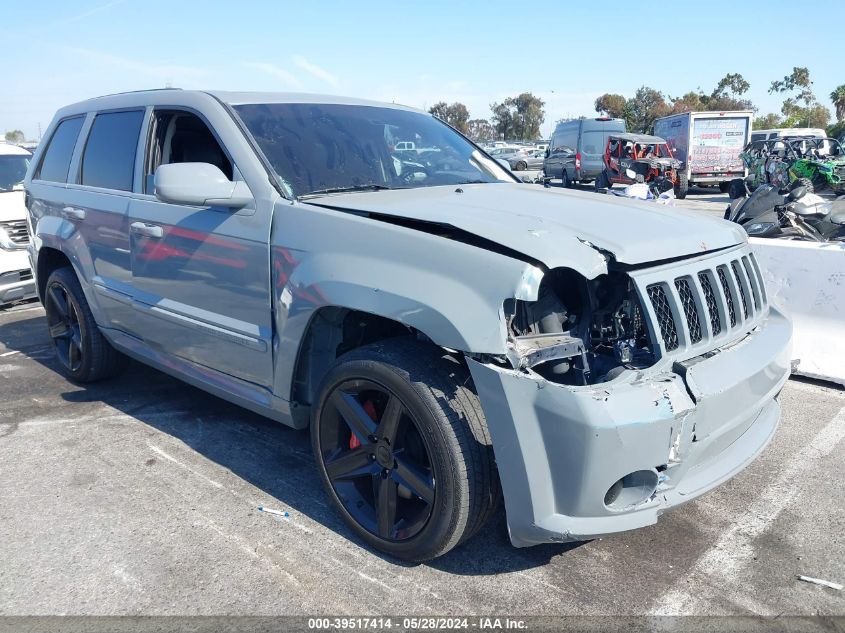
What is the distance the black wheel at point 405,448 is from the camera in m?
2.50

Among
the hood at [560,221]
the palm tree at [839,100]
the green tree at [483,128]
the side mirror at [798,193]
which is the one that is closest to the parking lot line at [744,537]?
the hood at [560,221]

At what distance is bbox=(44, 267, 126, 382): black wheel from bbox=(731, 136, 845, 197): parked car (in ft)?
40.3

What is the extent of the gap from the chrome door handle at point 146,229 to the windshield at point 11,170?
552 cm

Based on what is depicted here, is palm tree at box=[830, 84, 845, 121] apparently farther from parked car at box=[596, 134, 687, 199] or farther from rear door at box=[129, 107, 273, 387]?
rear door at box=[129, 107, 273, 387]

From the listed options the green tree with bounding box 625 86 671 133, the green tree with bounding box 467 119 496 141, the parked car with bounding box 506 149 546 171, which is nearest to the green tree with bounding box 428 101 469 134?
the green tree with bounding box 467 119 496 141

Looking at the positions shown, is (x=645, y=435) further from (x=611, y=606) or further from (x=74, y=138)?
(x=74, y=138)

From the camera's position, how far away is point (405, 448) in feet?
9.11

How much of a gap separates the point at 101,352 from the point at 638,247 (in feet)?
12.2

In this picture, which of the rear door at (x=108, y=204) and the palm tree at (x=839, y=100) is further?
the palm tree at (x=839, y=100)

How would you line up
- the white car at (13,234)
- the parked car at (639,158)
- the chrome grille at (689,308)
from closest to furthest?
1. the chrome grille at (689,308)
2. the white car at (13,234)
3. the parked car at (639,158)

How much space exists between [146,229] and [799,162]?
14.1m

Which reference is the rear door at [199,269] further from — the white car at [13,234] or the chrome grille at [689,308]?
the white car at [13,234]

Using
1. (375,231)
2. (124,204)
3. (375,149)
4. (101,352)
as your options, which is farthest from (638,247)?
(101,352)

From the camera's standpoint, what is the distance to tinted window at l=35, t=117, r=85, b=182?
15.7 ft
